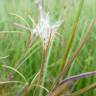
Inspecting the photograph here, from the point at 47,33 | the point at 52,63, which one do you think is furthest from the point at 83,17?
the point at 47,33

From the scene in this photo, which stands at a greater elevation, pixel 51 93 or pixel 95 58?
pixel 51 93

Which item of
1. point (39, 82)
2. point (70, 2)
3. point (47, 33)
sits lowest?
point (70, 2)

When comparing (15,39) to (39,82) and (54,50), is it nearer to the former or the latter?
(54,50)

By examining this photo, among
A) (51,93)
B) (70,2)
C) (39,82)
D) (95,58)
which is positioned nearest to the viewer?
(51,93)

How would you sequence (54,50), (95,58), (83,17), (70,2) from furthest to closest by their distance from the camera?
(70,2) → (83,17) → (54,50) → (95,58)

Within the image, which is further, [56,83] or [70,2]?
[70,2]

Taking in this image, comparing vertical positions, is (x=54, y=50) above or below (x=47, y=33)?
below

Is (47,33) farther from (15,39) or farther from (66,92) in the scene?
(15,39)

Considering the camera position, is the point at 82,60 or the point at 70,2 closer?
the point at 82,60

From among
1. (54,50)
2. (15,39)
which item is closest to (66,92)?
(54,50)
